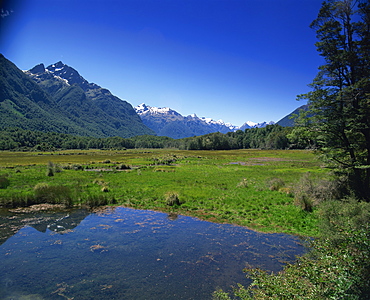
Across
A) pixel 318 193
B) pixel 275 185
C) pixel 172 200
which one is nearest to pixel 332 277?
pixel 318 193

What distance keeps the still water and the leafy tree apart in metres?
9.18

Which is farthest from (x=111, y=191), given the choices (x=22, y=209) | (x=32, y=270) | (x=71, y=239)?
(x=32, y=270)

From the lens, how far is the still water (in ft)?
31.1

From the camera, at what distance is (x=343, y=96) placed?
58.9 ft

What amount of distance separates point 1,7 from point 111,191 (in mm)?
20733

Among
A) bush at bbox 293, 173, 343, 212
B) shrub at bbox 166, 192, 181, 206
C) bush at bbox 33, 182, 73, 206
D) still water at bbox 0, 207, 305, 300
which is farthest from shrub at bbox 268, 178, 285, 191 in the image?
bush at bbox 33, 182, 73, 206

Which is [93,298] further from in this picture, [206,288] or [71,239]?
[71,239]

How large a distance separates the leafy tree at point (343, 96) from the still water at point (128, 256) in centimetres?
918

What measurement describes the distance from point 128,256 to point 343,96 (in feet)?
67.2

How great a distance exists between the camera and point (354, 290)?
584cm

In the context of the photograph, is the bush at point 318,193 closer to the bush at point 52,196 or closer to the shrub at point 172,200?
the shrub at point 172,200

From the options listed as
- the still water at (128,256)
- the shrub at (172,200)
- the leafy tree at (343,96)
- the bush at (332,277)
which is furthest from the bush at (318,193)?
the shrub at (172,200)

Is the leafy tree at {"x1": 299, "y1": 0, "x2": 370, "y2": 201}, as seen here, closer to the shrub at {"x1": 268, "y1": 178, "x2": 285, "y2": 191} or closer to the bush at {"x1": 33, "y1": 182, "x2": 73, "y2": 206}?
the shrub at {"x1": 268, "y1": 178, "x2": 285, "y2": 191}

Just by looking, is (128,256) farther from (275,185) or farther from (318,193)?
(275,185)
